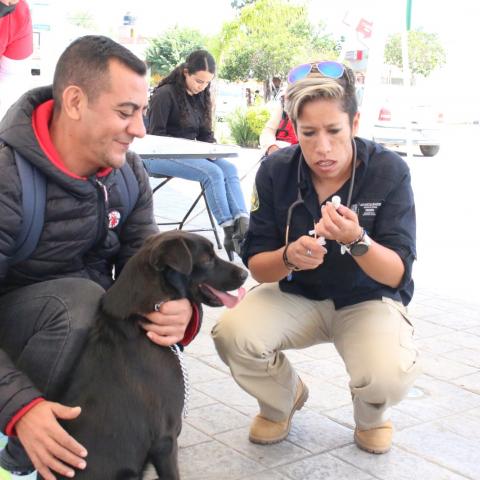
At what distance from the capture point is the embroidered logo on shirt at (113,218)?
2.63 m

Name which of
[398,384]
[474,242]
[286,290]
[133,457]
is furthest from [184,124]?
[133,457]

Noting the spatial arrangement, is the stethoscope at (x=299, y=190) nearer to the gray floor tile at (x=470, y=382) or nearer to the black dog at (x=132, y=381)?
the black dog at (x=132, y=381)

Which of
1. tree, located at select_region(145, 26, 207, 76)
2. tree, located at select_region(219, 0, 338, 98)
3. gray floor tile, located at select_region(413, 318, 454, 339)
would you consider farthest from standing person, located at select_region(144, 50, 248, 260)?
tree, located at select_region(145, 26, 207, 76)

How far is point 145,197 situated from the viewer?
2816 millimetres

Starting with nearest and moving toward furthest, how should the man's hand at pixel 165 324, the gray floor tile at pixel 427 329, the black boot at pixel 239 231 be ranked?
the man's hand at pixel 165 324
the gray floor tile at pixel 427 329
the black boot at pixel 239 231

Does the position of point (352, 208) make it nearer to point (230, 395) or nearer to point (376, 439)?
point (376, 439)

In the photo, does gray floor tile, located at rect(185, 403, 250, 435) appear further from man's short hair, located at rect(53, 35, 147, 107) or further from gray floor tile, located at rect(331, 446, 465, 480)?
man's short hair, located at rect(53, 35, 147, 107)

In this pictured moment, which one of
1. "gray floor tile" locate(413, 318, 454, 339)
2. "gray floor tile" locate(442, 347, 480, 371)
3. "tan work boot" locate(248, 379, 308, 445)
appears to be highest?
"tan work boot" locate(248, 379, 308, 445)

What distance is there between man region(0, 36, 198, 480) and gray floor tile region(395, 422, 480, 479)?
118cm

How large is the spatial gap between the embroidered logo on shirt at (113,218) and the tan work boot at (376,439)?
1.36 m

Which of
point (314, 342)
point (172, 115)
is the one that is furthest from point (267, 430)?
point (172, 115)

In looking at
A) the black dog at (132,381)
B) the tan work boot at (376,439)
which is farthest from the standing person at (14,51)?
the tan work boot at (376,439)

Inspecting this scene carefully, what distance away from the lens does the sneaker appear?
2.38 m

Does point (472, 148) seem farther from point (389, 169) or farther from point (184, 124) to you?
point (389, 169)
